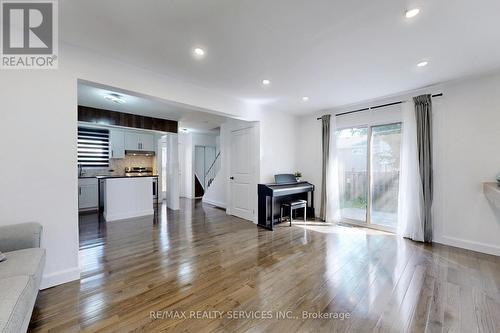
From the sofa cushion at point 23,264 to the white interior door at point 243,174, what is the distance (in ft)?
11.3

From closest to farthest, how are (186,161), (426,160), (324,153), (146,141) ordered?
1. (426,160)
2. (324,153)
3. (146,141)
4. (186,161)

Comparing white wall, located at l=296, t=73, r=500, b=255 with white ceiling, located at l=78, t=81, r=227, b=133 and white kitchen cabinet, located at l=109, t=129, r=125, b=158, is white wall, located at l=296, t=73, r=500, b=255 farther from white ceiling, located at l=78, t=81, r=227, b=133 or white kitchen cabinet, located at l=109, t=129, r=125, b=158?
white kitchen cabinet, located at l=109, t=129, r=125, b=158

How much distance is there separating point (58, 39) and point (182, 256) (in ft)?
9.58

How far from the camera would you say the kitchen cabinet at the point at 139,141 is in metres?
6.22

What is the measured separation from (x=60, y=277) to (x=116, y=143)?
4.76 meters

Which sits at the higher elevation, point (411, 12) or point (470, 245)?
point (411, 12)

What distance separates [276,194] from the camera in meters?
4.13

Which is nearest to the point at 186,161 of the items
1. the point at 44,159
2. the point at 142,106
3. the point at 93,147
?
the point at 93,147

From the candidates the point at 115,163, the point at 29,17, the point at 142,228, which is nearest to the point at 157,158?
the point at 115,163

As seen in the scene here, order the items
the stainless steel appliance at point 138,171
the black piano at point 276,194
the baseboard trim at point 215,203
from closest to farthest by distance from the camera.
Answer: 1. the black piano at point 276,194
2. the baseboard trim at point 215,203
3. the stainless steel appliance at point 138,171

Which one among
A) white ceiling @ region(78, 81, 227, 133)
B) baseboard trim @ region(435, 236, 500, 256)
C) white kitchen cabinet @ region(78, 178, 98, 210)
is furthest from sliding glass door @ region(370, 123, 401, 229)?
white kitchen cabinet @ region(78, 178, 98, 210)

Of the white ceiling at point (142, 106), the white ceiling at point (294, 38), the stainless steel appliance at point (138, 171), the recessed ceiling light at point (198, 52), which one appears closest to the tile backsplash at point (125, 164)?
the stainless steel appliance at point (138, 171)

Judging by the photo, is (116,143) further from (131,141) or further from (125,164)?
(125,164)

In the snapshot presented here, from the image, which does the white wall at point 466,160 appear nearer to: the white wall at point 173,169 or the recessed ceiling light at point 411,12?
the recessed ceiling light at point 411,12
